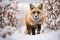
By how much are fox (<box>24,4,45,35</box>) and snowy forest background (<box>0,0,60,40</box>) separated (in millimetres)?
48

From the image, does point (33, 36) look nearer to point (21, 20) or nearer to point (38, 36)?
point (38, 36)

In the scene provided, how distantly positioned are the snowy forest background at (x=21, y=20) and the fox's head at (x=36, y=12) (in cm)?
5

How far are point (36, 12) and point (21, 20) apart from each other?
0.22 meters

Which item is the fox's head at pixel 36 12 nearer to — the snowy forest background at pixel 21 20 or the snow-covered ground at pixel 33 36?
the snowy forest background at pixel 21 20

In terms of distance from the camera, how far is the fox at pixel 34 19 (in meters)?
1.90

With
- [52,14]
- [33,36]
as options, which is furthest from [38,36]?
[52,14]

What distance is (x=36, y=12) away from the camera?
6.24 feet

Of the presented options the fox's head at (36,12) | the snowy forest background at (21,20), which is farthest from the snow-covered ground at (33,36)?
the fox's head at (36,12)

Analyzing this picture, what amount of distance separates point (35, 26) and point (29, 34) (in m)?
0.13

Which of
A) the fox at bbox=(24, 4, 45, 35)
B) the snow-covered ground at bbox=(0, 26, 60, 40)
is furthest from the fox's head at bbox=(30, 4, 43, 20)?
the snow-covered ground at bbox=(0, 26, 60, 40)

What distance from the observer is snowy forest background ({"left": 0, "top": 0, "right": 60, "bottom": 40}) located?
1.89 metres

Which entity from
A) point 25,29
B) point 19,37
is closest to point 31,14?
point 25,29

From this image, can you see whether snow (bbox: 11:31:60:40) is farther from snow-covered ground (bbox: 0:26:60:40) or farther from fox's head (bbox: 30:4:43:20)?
fox's head (bbox: 30:4:43:20)

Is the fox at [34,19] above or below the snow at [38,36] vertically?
above
